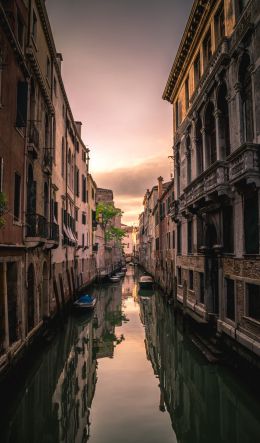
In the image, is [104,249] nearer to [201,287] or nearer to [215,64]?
[201,287]

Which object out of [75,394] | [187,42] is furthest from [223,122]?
[75,394]

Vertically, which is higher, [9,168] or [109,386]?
[9,168]

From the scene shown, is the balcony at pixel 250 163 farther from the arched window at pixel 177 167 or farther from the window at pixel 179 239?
the arched window at pixel 177 167

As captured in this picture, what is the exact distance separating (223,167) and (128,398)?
25.2ft

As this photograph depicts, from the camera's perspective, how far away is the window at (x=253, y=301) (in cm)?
909

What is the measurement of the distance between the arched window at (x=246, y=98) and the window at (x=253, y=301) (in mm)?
4486

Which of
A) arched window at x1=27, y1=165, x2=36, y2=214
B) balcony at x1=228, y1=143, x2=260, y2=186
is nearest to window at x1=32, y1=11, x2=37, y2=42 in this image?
arched window at x1=27, y1=165, x2=36, y2=214

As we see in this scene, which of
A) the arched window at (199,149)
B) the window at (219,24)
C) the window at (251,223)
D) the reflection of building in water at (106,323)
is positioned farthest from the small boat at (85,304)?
the window at (219,24)

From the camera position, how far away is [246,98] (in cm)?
1032

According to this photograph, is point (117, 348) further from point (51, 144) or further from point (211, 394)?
point (51, 144)

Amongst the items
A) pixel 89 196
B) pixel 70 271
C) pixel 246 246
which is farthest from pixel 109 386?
pixel 89 196

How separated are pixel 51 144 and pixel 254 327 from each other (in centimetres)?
1197

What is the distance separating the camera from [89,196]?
32.8 metres

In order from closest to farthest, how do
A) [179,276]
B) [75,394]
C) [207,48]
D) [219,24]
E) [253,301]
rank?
[75,394] → [253,301] → [219,24] → [207,48] → [179,276]
